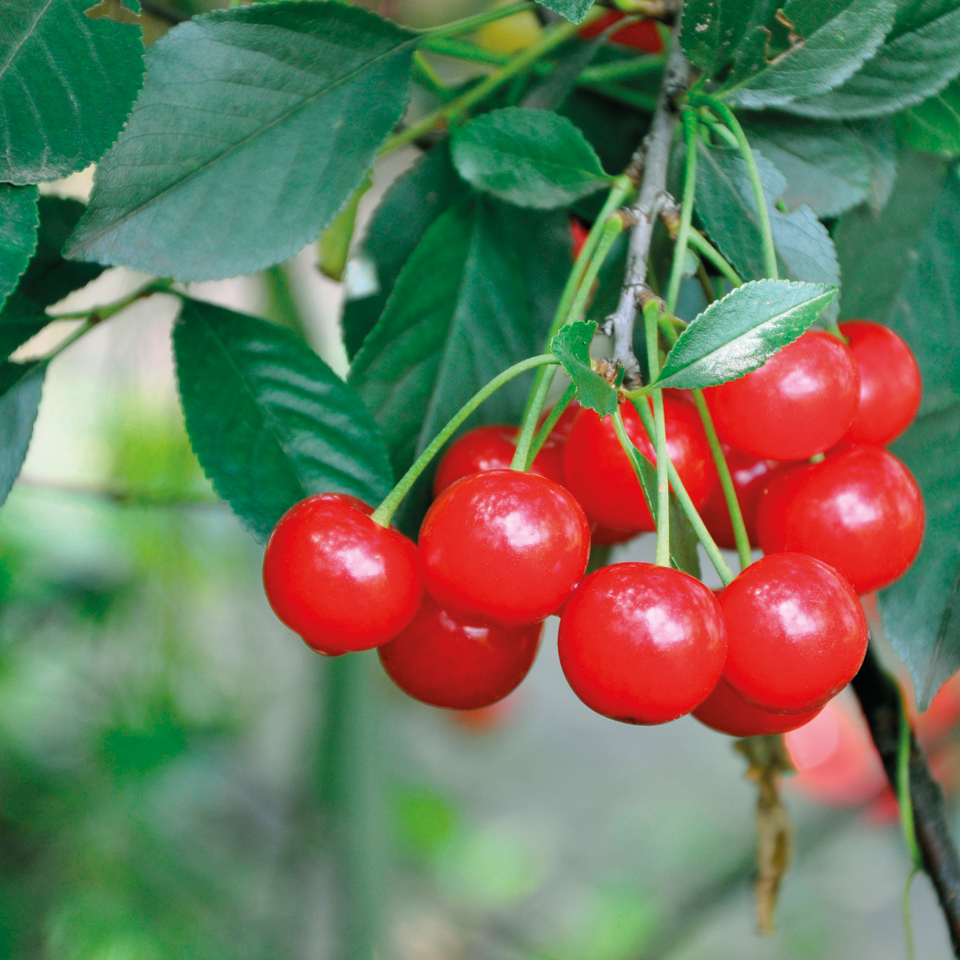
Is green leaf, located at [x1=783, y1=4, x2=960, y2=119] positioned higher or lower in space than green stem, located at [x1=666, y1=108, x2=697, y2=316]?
higher

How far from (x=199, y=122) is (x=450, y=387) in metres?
0.14

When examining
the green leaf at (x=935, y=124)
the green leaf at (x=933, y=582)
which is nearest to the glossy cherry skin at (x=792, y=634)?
the green leaf at (x=933, y=582)

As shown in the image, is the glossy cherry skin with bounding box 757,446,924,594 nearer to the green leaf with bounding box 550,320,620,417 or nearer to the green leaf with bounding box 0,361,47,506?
the green leaf with bounding box 550,320,620,417

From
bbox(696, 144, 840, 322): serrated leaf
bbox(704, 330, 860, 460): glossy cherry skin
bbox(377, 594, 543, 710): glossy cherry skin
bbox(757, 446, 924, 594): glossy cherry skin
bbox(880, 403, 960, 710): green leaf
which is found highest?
bbox(696, 144, 840, 322): serrated leaf

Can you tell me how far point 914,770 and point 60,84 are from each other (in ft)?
1.49

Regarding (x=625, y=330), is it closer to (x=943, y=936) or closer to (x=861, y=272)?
(x=861, y=272)

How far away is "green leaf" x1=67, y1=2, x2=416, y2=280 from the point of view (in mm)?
293

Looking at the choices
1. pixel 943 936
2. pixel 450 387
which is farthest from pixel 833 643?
pixel 943 936

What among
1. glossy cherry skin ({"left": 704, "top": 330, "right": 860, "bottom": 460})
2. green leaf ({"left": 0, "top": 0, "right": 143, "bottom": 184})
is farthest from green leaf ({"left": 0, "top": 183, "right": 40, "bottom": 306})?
glossy cherry skin ({"left": 704, "top": 330, "right": 860, "bottom": 460})

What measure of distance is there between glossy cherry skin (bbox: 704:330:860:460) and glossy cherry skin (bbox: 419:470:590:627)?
7 cm

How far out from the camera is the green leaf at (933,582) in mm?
343

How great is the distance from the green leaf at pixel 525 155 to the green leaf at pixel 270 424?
10 cm

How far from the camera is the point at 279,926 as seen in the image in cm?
128

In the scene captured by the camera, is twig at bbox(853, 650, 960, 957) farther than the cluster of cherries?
Yes
